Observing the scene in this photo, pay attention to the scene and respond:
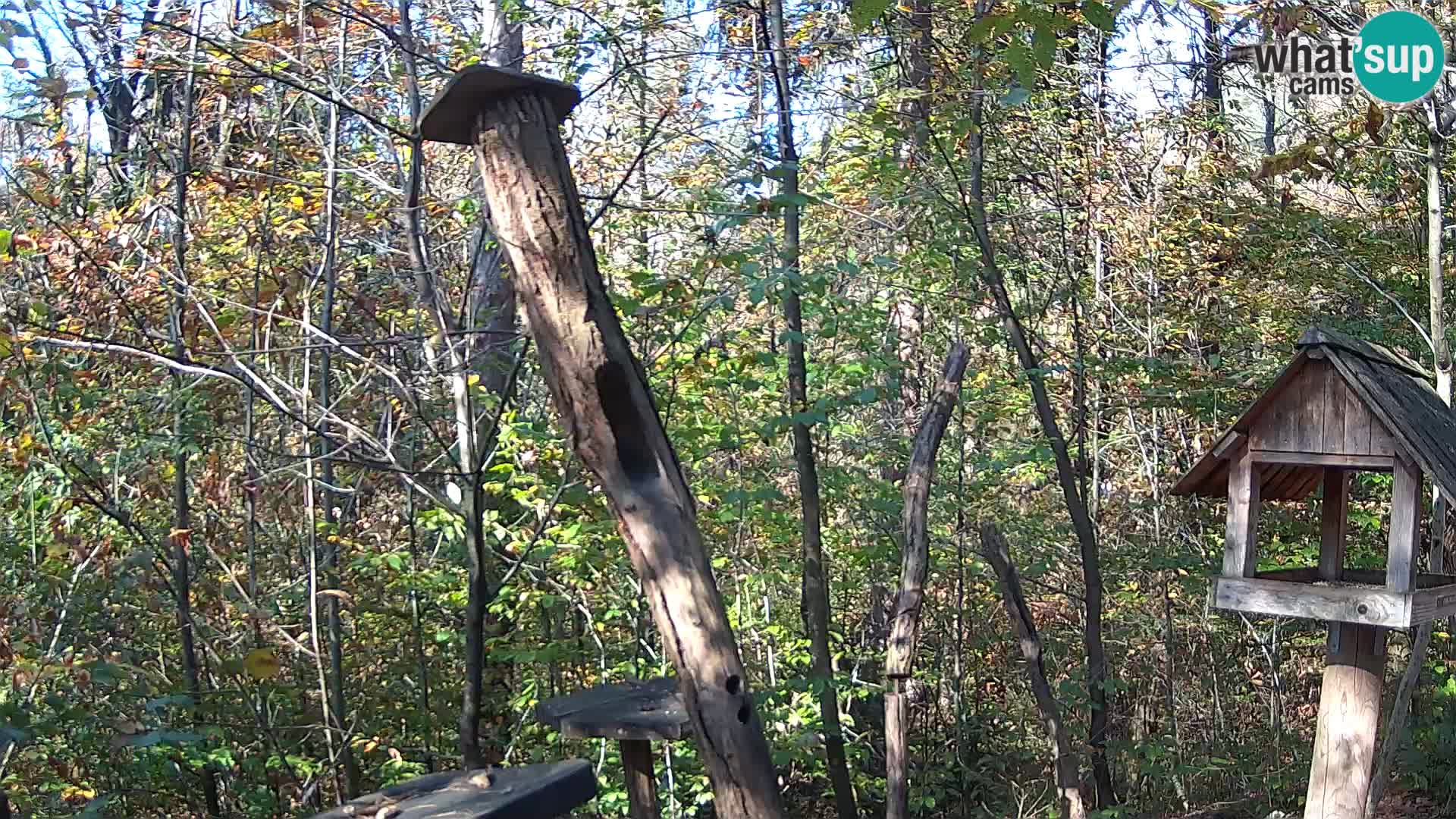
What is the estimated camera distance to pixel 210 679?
5141 millimetres

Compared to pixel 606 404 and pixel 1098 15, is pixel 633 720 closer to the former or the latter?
pixel 606 404

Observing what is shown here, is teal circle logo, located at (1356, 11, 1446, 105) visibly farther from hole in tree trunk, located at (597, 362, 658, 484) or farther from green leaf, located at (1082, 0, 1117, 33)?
hole in tree trunk, located at (597, 362, 658, 484)

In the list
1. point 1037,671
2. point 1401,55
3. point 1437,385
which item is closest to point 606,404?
point 1037,671

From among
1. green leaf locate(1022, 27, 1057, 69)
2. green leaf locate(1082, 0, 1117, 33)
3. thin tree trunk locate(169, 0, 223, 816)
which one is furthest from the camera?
thin tree trunk locate(169, 0, 223, 816)

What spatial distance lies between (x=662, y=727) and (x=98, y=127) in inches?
182

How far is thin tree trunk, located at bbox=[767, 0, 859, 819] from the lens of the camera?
210 inches

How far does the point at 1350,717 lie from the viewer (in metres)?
3.66

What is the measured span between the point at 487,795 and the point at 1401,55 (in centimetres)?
431

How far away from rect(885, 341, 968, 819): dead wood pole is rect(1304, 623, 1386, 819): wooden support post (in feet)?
4.36

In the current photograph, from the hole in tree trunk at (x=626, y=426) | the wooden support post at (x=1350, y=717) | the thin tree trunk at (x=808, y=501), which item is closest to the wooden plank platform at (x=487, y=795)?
the hole in tree trunk at (x=626, y=426)

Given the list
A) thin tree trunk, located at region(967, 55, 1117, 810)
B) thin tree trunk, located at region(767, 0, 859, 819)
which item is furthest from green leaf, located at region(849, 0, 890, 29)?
thin tree trunk, located at region(967, 55, 1117, 810)

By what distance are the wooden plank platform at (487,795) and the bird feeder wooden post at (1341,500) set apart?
2054 millimetres

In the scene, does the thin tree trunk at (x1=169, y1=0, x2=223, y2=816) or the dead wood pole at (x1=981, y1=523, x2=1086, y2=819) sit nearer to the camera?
the thin tree trunk at (x1=169, y1=0, x2=223, y2=816)

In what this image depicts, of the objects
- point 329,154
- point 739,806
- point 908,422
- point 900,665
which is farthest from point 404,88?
point 908,422
